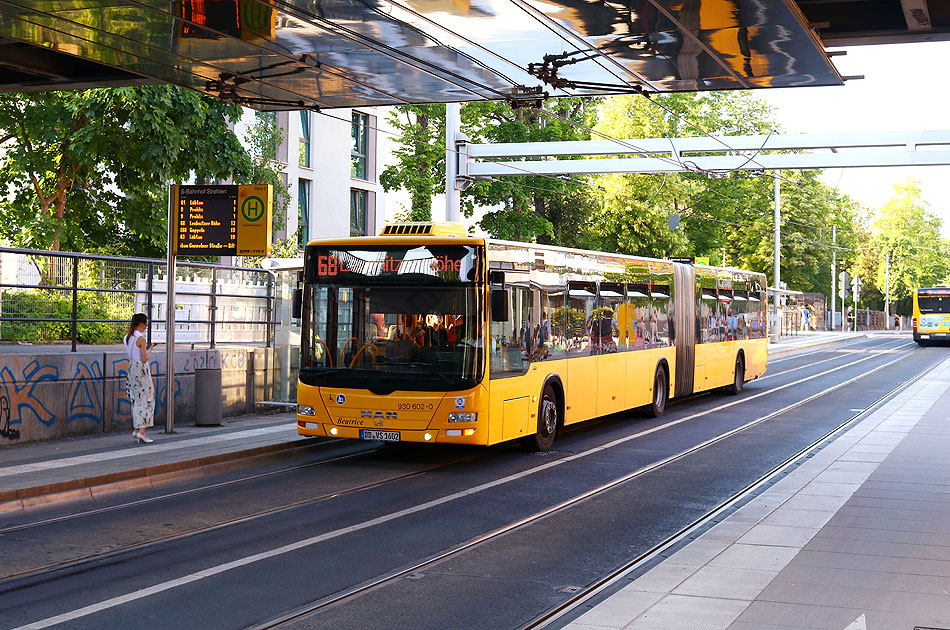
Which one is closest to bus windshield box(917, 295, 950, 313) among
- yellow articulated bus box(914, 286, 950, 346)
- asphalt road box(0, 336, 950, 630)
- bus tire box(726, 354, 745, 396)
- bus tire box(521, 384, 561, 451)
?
yellow articulated bus box(914, 286, 950, 346)

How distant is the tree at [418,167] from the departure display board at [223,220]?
65.9 ft

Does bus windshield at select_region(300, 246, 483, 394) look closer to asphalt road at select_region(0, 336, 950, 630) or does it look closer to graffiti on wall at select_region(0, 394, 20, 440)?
asphalt road at select_region(0, 336, 950, 630)

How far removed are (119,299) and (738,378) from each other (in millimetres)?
17056

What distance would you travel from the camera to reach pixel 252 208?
1723cm

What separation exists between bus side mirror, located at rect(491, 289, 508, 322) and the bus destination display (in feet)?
16.1

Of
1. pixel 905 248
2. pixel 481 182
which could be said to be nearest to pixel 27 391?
pixel 481 182

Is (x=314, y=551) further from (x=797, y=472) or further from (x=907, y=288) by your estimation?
(x=907, y=288)

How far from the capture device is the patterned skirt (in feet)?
50.8

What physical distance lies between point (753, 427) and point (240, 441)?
950 centimetres

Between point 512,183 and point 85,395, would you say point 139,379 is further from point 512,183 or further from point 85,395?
point 512,183

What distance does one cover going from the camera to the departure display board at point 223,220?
17156 mm

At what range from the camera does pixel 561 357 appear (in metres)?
17.0

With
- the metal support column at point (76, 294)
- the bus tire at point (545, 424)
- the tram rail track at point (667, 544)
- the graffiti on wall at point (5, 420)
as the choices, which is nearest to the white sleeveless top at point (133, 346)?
the metal support column at point (76, 294)

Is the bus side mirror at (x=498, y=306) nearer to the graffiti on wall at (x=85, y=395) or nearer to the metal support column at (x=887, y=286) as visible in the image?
the graffiti on wall at (x=85, y=395)
